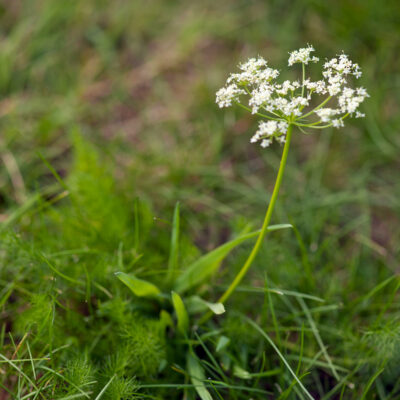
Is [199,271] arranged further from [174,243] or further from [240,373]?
[240,373]

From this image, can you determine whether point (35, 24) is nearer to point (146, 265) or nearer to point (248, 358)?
point (146, 265)

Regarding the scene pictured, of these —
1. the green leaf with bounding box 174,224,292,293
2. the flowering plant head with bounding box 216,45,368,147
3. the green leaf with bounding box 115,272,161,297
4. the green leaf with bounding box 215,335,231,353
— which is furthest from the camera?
the green leaf with bounding box 174,224,292,293

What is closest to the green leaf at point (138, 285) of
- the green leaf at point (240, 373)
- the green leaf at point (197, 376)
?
the green leaf at point (197, 376)

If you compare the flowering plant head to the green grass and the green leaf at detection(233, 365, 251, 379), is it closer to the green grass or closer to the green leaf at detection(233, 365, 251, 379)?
the green grass

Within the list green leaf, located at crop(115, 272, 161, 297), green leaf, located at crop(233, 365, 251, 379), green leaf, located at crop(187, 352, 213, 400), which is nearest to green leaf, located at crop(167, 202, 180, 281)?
green leaf, located at crop(115, 272, 161, 297)

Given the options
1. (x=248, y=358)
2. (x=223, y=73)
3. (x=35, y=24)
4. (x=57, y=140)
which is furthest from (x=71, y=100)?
(x=248, y=358)

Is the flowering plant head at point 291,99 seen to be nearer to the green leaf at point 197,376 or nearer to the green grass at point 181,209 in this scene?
the green grass at point 181,209
